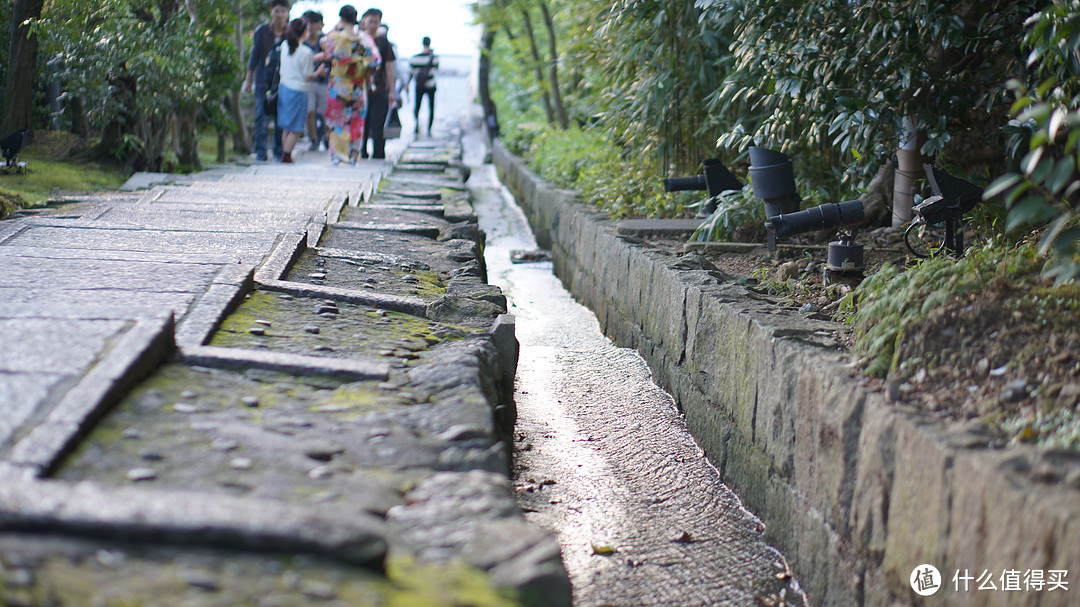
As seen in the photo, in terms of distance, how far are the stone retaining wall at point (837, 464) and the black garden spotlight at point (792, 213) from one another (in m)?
0.39

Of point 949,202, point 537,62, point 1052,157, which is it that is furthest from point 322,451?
point 537,62

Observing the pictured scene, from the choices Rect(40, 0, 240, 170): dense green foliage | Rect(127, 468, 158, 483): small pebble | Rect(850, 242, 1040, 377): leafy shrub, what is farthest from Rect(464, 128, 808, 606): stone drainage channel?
Rect(40, 0, 240, 170): dense green foliage

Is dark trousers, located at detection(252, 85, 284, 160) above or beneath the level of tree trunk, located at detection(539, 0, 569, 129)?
beneath

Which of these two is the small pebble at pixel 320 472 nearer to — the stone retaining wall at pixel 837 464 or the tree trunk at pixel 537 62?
the stone retaining wall at pixel 837 464

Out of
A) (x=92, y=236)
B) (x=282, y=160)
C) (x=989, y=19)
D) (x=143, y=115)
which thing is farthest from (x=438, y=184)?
(x=989, y=19)

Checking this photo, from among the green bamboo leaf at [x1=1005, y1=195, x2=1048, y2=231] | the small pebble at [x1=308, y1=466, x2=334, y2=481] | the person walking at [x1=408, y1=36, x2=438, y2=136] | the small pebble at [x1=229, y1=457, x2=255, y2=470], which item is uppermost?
the person walking at [x1=408, y1=36, x2=438, y2=136]

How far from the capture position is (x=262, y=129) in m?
9.81

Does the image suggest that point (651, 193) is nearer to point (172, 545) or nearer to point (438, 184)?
point (438, 184)

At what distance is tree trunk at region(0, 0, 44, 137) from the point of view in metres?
7.22

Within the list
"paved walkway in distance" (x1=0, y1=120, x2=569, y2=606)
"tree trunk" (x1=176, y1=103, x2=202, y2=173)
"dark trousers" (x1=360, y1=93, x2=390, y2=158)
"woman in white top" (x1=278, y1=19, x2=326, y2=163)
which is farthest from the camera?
"dark trousers" (x1=360, y1=93, x2=390, y2=158)

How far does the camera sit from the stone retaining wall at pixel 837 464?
5.16ft

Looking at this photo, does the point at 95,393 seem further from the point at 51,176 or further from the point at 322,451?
the point at 51,176

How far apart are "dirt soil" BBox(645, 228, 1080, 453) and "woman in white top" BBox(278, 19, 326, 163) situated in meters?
7.29

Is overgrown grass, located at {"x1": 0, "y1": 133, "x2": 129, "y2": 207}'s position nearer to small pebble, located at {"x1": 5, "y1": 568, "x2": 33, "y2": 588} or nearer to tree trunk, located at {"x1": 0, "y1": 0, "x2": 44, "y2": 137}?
tree trunk, located at {"x1": 0, "y1": 0, "x2": 44, "y2": 137}
